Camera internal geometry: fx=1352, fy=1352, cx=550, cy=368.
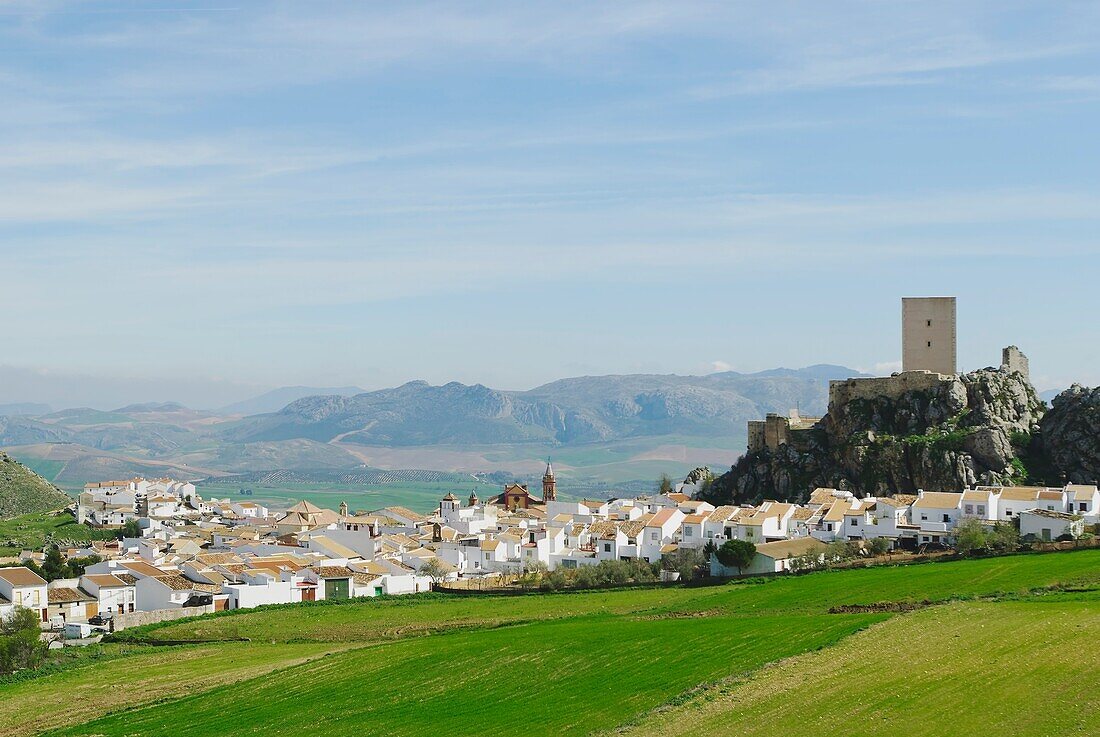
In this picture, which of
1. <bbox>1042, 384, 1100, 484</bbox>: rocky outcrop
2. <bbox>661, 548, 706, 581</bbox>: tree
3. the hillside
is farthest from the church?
the hillside

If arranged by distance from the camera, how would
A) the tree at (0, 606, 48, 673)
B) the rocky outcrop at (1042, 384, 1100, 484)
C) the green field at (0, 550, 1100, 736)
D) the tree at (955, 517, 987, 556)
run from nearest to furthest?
the green field at (0, 550, 1100, 736) < the tree at (0, 606, 48, 673) < the tree at (955, 517, 987, 556) < the rocky outcrop at (1042, 384, 1100, 484)

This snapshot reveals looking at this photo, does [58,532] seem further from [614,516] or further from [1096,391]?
[1096,391]

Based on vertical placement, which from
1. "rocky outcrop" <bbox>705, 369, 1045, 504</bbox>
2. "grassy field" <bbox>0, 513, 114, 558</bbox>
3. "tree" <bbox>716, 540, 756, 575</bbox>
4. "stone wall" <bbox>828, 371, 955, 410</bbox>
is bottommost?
"grassy field" <bbox>0, 513, 114, 558</bbox>

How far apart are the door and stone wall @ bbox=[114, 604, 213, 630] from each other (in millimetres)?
6273

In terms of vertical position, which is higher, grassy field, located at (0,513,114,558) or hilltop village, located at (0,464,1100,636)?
hilltop village, located at (0,464,1100,636)

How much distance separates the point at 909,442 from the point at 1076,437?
9.19m

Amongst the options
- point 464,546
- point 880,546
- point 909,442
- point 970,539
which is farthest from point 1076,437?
point 464,546

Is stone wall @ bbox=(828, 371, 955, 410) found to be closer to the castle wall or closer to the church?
the castle wall

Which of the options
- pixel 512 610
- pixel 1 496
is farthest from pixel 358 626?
pixel 1 496

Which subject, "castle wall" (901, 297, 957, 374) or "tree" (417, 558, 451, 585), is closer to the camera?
"tree" (417, 558, 451, 585)

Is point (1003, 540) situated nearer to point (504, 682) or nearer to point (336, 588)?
point (336, 588)

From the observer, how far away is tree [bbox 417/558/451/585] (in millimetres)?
74062

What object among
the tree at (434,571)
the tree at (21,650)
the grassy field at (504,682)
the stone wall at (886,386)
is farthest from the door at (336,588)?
the stone wall at (886,386)

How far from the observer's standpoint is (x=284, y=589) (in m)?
67.9
